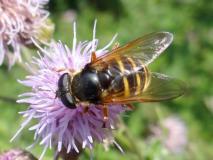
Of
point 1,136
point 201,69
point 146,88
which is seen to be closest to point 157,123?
point 201,69

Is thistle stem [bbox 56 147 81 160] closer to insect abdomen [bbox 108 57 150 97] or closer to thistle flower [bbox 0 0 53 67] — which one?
insect abdomen [bbox 108 57 150 97]

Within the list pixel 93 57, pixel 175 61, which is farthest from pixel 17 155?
pixel 175 61

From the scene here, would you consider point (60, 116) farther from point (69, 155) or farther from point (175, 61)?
point (175, 61)

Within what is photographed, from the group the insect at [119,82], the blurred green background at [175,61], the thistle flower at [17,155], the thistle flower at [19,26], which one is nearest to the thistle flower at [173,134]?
the blurred green background at [175,61]

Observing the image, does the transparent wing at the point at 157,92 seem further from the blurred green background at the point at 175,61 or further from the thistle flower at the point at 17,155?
the blurred green background at the point at 175,61

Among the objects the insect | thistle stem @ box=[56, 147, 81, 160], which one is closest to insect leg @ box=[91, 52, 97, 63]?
the insect
